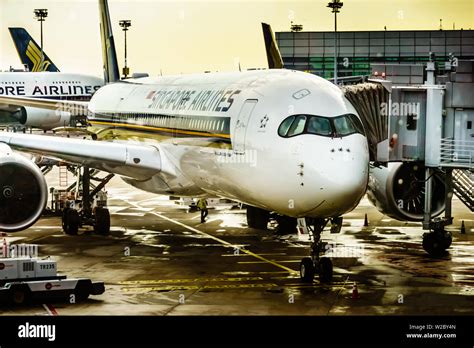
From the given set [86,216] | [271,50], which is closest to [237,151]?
[86,216]

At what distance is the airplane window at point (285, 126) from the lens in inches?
859

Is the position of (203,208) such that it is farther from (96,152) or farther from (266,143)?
(266,143)

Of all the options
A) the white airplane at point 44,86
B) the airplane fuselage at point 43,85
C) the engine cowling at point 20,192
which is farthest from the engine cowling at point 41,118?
the engine cowling at point 20,192

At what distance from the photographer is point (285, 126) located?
71.8ft

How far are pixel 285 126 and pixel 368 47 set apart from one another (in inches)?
2636

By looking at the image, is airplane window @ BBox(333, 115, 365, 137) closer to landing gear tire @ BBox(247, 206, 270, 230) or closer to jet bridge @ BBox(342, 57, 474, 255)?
jet bridge @ BBox(342, 57, 474, 255)

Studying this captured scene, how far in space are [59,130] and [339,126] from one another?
2175 centimetres

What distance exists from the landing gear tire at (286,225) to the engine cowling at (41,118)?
37.8 m

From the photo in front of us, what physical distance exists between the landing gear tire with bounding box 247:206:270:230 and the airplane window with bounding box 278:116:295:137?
870 centimetres

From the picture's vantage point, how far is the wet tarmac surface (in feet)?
67.3

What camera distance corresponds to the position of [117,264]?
85.5 ft

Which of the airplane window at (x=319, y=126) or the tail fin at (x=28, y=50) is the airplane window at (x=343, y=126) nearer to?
the airplane window at (x=319, y=126)
